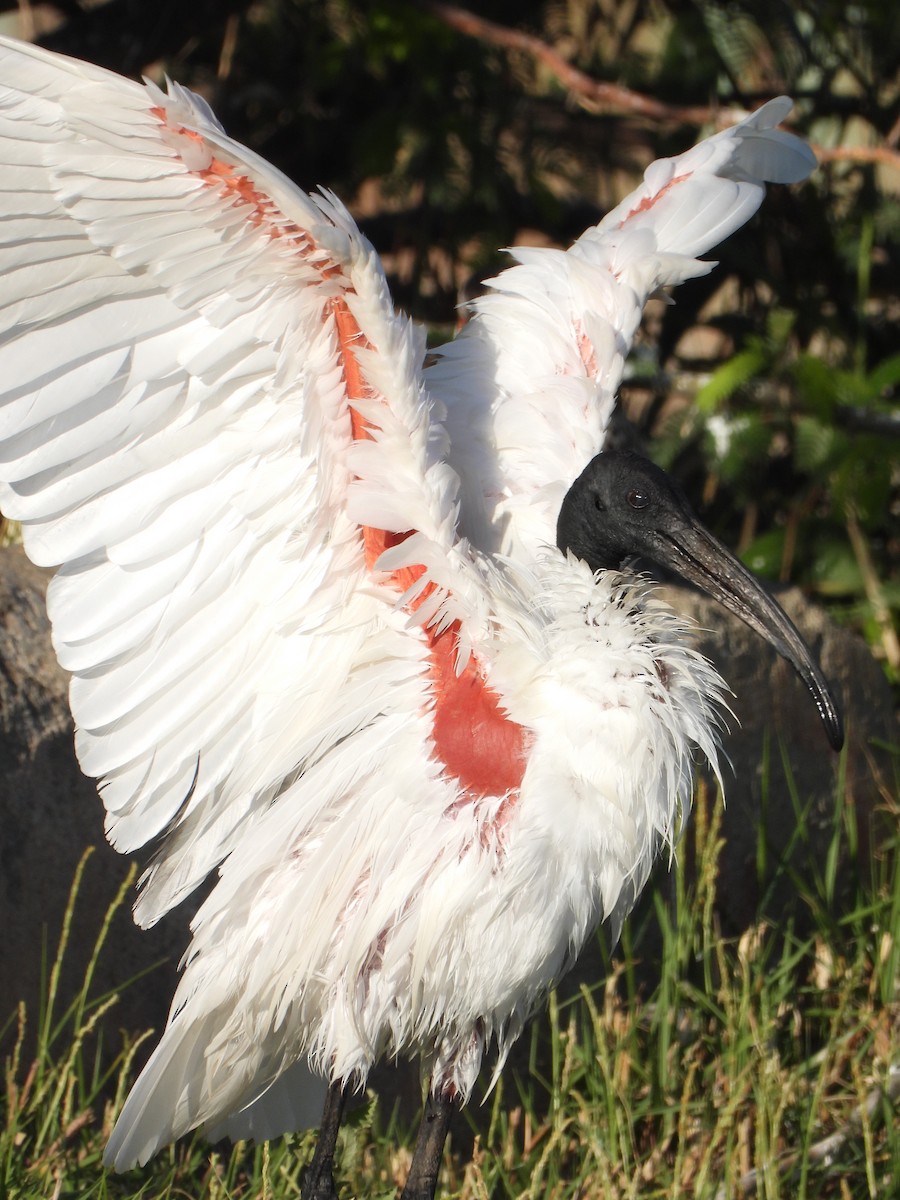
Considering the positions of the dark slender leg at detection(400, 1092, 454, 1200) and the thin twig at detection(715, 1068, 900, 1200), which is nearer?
the dark slender leg at detection(400, 1092, 454, 1200)

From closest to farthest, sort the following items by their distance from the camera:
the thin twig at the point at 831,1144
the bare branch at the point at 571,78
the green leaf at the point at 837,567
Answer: the thin twig at the point at 831,1144
the bare branch at the point at 571,78
the green leaf at the point at 837,567

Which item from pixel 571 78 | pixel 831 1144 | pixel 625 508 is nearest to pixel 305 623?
pixel 625 508

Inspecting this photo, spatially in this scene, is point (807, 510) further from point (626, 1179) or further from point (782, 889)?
point (626, 1179)

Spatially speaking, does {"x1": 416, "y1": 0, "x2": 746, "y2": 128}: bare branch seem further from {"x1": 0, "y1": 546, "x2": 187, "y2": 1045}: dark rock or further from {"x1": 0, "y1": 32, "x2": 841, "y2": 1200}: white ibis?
{"x1": 0, "y1": 546, "x2": 187, "y2": 1045}: dark rock

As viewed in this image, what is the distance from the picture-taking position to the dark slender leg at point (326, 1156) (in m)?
2.92

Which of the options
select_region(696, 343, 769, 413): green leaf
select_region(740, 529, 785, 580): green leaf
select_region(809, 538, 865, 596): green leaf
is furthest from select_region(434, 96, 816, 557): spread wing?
select_region(809, 538, 865, 596): green leaf

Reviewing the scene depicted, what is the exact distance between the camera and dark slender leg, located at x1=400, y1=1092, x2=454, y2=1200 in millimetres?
2973

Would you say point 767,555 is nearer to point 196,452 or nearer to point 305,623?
point 305,623

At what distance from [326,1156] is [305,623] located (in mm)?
1062

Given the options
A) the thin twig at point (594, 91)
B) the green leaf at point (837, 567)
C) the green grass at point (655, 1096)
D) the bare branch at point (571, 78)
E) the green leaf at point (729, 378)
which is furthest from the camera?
the green leaf at point (837, 567)

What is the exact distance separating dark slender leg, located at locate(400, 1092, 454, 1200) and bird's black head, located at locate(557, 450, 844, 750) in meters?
1.09

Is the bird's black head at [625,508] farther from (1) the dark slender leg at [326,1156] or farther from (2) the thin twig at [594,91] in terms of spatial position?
(2) the thin twig at [594,91]

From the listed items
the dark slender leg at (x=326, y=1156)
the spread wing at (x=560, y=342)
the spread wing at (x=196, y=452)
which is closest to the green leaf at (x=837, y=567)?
the spread wing at (x=560, y=342)

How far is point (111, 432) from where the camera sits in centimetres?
268
